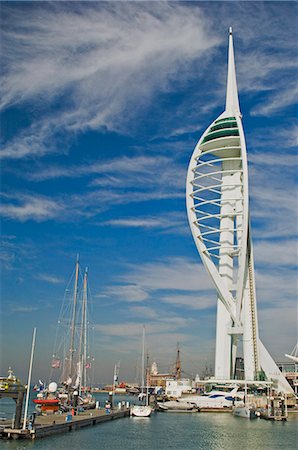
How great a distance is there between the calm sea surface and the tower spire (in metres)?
46.0

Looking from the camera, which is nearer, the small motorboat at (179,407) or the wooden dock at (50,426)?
the wooden dock at (50,426)

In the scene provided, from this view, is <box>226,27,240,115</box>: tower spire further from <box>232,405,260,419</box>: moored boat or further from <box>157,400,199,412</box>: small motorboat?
<box>232,405,260,419</box>: moored boat

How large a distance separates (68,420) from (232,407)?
2806 cm

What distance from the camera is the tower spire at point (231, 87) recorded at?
251 ft

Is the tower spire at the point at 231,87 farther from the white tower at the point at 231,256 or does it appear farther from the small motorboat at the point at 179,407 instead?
the small motorboat at the point at 179,407

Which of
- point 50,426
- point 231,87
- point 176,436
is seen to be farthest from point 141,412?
point 231,87

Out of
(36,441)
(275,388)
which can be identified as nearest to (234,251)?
(275,388)

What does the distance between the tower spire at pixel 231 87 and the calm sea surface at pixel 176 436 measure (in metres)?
46.0

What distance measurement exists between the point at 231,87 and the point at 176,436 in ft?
185

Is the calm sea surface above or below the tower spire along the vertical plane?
below

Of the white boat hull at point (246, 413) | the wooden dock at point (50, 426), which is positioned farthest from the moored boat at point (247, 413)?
the wooden dock at point (50, 426)

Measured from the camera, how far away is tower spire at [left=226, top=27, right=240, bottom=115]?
76500 mm

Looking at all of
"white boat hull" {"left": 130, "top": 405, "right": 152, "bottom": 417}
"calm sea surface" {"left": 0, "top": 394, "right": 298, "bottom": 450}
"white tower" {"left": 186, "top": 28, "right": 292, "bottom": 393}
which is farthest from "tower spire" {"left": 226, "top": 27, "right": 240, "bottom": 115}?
"calm sea surface" {"left": 0, "top": 394, "right": 298, "bottom": 450}

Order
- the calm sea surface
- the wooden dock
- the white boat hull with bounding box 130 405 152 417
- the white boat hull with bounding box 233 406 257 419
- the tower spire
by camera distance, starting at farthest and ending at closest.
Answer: the tower spire < the white boat hull with bounding box 130 405 152 417 < the white boat hull with bounding box 233 406 257 419 < the calm sea surface < the wooden dock
